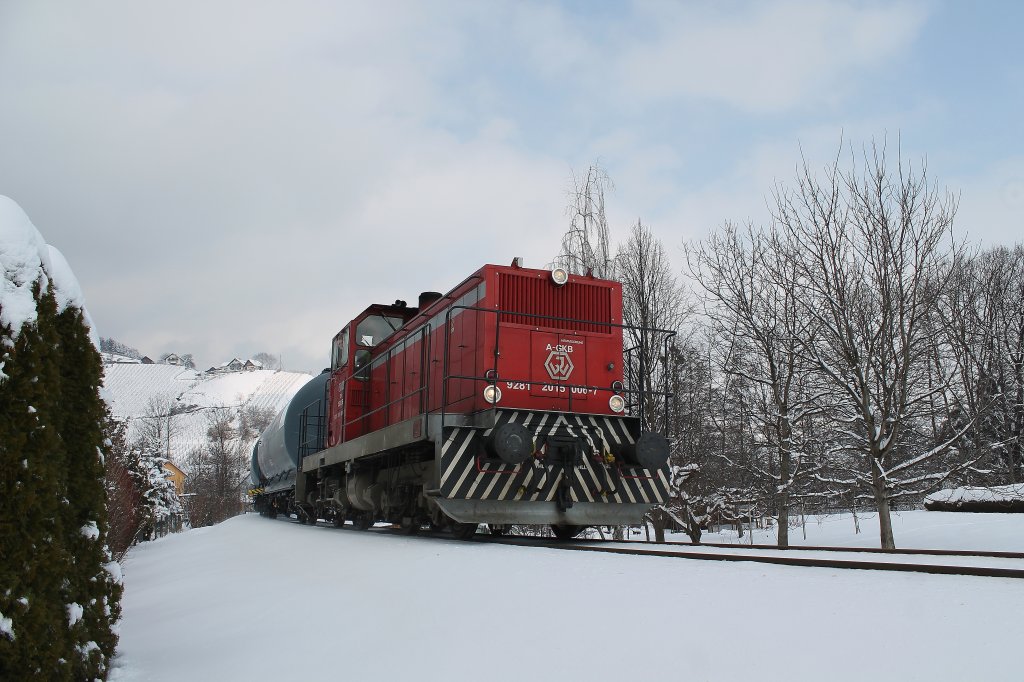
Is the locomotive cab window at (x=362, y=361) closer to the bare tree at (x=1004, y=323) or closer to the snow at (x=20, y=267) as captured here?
the snow at (x=20, y=267)

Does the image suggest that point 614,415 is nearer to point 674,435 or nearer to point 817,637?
point 817,637

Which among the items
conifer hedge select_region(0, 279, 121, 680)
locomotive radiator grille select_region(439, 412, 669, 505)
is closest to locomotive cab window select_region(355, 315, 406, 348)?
locomotive radiator grille select_region(439, 412, 669, 505)

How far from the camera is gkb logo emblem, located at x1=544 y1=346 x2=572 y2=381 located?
10094 mm

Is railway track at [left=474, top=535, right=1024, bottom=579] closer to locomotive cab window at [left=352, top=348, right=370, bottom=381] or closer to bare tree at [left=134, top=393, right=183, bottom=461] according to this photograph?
locomotive cab window at [left=352, top=348, right=370, bottom=381]

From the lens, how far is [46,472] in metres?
3.60

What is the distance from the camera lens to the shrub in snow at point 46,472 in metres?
3.42

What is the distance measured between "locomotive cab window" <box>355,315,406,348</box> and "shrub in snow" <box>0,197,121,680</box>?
10.1m

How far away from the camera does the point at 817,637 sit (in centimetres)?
345

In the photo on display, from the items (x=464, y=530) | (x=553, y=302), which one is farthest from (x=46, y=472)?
(x=553, y=302)

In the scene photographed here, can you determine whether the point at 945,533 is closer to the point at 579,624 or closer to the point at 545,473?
the point at 545,473

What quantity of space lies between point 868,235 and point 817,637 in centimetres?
875

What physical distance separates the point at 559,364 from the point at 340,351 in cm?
663

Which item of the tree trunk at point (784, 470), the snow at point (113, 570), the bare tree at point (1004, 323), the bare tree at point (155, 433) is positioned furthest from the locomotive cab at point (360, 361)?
the bare tree at point (1004, 323)

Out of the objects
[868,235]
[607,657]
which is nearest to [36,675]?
[607,657]
